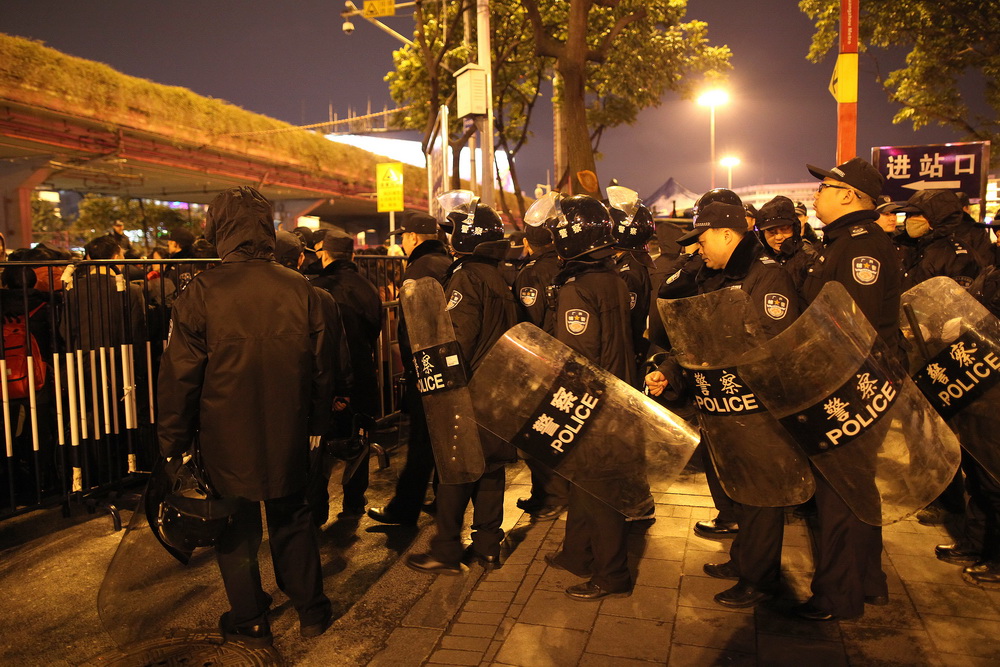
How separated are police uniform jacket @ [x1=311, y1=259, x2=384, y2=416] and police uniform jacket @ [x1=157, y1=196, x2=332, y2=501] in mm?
1668

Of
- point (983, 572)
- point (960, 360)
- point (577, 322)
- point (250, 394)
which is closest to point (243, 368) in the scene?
point (250, 394)

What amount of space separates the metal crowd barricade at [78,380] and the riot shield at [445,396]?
7.40 feet

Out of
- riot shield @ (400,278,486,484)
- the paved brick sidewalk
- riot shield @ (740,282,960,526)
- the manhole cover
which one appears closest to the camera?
riot shield @ (740,282,960,526)

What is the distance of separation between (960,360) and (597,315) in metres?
1.77

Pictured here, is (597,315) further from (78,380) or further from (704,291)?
(78,380)

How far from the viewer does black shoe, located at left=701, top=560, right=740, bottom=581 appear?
13.9ft

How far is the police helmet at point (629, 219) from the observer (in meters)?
5.96

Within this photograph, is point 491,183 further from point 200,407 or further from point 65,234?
point 65,234

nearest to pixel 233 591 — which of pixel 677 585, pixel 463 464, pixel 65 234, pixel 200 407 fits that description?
pixel 200 407

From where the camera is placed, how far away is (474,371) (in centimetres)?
418

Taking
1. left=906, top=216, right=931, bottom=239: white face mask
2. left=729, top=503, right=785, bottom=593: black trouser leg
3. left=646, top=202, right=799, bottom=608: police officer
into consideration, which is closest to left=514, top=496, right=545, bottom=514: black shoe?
left=646, top=202, right=799, bottom=608: police officer

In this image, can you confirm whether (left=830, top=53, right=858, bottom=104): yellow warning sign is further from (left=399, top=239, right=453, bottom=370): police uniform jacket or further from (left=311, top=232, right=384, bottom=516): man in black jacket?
(left=311, top=232, right=384, bottom=516): man in black jacket

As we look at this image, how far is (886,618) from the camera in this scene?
3707 mm

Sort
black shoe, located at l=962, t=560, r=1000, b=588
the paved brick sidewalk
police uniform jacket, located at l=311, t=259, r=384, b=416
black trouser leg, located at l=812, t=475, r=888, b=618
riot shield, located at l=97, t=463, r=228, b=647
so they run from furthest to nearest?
police uniform jacket, located at l=311, t=259, r=384, b=416 → black shoe, located at l=962, t=560, r=1000, b=588 → riot shield, located at l=97, t=463, r=228, b=647 → black trouser leg, located at l=812, t=475, r=888, b=618 → the paved brick sidewalk
